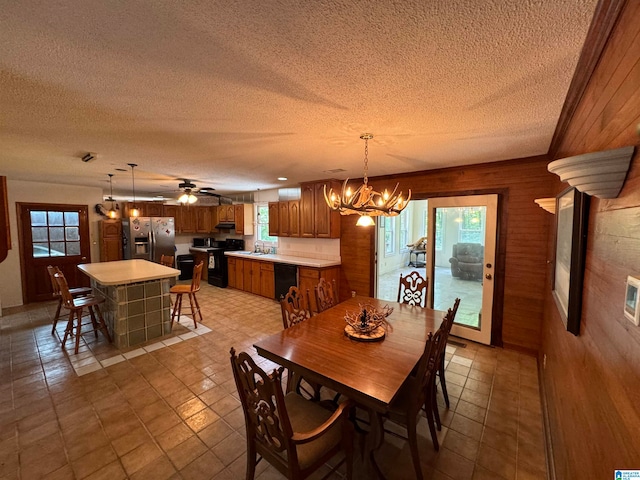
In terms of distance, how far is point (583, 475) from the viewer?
114cm

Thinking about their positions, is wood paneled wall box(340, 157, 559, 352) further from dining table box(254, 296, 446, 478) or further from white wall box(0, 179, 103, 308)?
white wall box(0, 179, 103, 308)

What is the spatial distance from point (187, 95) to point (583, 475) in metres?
2.78

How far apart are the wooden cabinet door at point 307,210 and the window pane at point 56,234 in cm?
→ 487

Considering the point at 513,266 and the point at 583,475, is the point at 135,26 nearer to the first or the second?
the point at 583,475

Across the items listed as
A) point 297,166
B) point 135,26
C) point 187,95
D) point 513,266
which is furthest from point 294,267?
point 135,26

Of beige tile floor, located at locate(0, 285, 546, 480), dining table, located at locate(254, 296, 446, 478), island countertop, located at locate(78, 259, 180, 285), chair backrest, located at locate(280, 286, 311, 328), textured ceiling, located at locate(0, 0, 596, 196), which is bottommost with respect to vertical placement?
beige tile floor, located at locate(0, 285, 546, 480)

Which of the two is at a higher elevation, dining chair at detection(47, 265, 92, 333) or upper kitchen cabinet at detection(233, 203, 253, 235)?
upper kitchen cabinet at detection(233, 203, 253, 235)

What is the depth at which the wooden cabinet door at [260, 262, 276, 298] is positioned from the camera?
5457 millimetres

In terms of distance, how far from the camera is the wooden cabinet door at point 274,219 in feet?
18.9

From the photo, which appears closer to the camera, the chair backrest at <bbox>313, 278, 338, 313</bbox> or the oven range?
the chair backrest at <bbox>313, 278, 338, 313</bbox>

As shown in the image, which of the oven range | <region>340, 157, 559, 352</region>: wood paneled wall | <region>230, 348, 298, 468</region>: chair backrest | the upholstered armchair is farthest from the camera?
the oven range

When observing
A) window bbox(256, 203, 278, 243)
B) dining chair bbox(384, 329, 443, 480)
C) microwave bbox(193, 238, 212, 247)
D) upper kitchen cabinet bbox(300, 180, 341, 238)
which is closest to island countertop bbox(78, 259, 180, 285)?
upper kitchen cabinet bbox(300, 180, 341, 238)

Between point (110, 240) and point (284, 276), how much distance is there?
4279mm

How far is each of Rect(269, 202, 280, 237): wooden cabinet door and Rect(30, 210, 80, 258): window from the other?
4.01m
